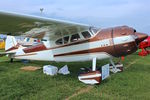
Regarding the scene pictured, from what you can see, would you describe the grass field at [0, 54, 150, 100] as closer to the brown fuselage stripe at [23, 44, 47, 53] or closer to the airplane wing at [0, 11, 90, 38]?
the airplane wing at [0, 11, 90, 38]

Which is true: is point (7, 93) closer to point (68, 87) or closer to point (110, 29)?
point (68, 87)

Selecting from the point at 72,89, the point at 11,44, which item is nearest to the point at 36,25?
the point at 72,89

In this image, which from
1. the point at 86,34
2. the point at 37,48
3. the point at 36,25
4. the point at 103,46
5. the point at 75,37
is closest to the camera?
the point at 36,25

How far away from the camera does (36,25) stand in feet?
21.4

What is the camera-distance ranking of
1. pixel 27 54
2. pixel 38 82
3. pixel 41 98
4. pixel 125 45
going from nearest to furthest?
1. pixel 41 98
2. pixel 38 82
3. pixel 125 45
4. pixel 27 54

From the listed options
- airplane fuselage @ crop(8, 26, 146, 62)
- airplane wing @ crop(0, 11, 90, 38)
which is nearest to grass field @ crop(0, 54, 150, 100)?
airplane fuselage @ crop(8, 26, 146, 62)

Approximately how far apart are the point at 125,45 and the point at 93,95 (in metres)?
2.77

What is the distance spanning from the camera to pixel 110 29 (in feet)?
24.3

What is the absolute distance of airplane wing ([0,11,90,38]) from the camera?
5.65 metres

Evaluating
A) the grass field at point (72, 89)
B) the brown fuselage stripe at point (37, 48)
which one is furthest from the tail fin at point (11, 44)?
the grass field at point (72, 89)

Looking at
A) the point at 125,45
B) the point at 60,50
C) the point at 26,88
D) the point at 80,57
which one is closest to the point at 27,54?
the point at 60,50

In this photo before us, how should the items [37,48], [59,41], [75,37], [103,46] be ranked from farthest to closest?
[37,48] → [59,41] → [75,37] → [103,46]

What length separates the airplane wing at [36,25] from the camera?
565cm

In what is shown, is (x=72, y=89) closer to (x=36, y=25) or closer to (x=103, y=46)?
(x=103, y=46)
